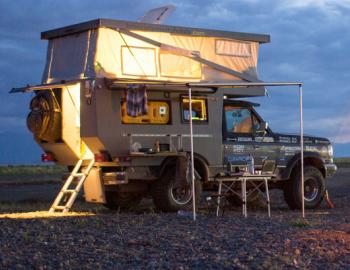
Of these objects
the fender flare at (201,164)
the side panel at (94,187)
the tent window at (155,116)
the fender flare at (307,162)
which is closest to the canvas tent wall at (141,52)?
the tent window at (155,116)

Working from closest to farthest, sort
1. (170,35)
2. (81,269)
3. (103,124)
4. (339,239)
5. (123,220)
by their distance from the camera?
(81,269)
(339,239)
(123,220)
(103,124)
(170,35)

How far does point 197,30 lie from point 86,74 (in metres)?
2.79

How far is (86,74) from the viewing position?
15125 millimetres

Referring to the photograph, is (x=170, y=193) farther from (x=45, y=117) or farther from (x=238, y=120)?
(x=45, y=117)

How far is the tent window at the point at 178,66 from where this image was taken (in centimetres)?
1590

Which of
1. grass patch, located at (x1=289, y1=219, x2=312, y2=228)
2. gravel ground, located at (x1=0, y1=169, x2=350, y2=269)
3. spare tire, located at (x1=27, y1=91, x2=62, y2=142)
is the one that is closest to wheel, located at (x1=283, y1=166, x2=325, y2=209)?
gravel ground, located at (x1=0, y1=169, x2=350, y2=269)

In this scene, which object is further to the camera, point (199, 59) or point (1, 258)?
point (199, 59)

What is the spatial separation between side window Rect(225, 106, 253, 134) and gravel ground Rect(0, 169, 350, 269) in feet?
12.2

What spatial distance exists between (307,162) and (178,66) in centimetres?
405

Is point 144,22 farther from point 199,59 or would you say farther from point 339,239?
point 339,239

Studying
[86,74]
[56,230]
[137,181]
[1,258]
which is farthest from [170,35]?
[1,258]

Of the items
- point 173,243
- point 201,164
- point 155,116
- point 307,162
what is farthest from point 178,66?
point 173,243

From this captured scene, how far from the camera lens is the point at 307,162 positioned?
58.8ft

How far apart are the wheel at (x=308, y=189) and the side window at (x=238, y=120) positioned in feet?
5.12
